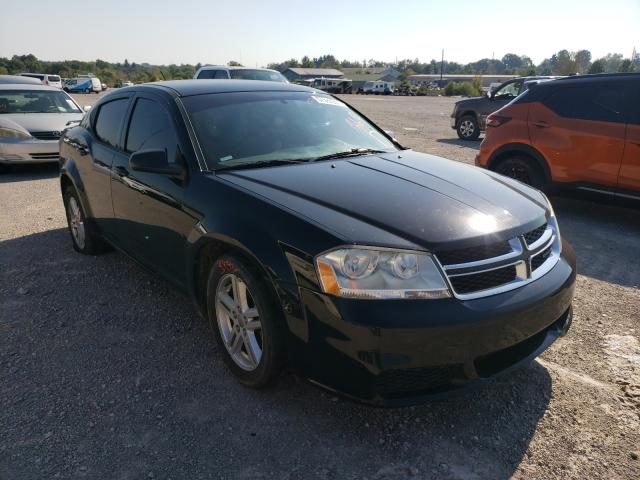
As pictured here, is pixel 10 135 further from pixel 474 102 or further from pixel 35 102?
Result: pixel 474 102

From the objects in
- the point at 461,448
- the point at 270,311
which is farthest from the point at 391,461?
the point at 270,311

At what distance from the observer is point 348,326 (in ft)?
7.24

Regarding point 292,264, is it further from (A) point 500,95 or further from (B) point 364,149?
(A) point 500,95

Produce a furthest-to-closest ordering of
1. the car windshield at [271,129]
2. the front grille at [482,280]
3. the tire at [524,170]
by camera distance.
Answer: the tire at [524,170] < the car windshield at [271,129] < the front grille at [482,280]

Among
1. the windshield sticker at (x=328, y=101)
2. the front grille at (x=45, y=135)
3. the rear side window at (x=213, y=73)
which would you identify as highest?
the rear side window at (x=213, y=73)

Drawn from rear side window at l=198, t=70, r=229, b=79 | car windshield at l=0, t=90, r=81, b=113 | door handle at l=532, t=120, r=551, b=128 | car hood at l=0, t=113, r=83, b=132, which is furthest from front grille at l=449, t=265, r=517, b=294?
rear side window at l=198, t=70, r=229, b=79

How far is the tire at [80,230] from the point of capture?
15.8 feet

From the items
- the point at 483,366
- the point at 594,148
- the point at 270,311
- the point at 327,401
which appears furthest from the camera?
the point at 594,148

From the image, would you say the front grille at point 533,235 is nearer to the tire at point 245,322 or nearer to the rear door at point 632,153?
the tire at point 245,322

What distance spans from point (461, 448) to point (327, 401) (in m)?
0.72

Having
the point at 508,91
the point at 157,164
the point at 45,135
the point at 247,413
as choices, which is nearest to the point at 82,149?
the point at 157,164

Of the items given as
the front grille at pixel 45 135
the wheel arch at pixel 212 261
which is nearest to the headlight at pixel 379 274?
the wheel arch at pixel 212 261

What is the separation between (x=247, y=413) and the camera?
8.82 feet

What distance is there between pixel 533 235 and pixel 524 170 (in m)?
4.20
